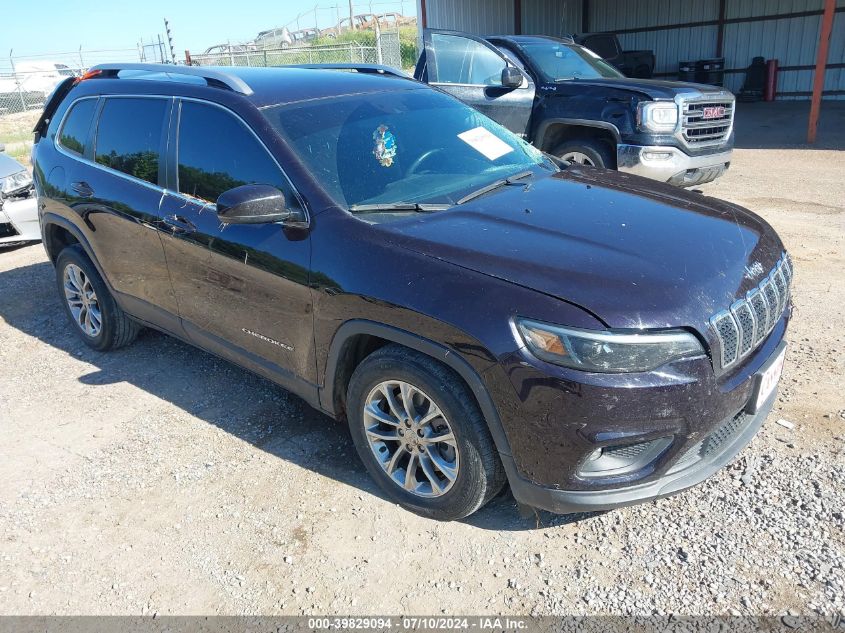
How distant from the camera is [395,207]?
3.12 metres

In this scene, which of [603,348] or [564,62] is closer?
[603,348]

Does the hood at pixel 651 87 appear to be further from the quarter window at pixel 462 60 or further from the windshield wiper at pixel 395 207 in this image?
the windshield wiper at pixel 395 207

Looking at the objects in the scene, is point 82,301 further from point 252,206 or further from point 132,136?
point 252,206

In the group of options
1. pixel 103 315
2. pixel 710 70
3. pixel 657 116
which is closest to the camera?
pixel 103 315

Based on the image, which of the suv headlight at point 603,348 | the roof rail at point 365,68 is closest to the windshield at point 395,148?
the roof rail at point 365,68

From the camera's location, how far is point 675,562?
266 centimetres

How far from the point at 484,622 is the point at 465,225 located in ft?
5.17

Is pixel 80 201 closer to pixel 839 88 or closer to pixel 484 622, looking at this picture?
pixel 484 622

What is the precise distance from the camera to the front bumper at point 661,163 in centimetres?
679

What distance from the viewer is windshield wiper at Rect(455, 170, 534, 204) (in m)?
3.27

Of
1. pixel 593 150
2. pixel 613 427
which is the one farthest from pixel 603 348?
pixel 593 150

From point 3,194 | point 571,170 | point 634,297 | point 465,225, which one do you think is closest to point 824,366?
point 571,170

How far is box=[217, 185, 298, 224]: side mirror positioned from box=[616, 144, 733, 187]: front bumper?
4.75 metres

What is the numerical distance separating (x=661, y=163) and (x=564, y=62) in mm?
2109
